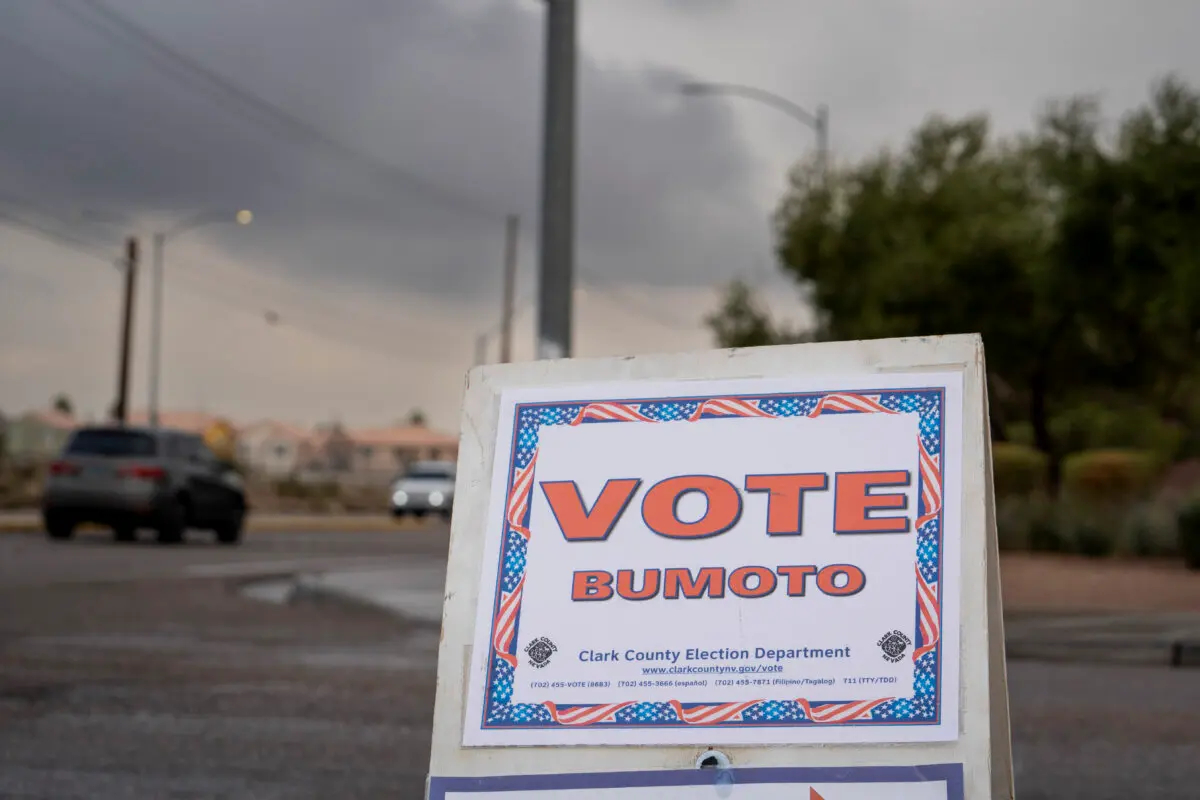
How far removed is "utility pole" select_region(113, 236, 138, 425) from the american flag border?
40.5 metres

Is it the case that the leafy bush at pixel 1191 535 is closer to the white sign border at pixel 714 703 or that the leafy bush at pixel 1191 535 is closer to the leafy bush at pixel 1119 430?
the white sign border at pixel 714 703

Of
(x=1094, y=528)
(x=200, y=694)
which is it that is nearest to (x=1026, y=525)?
(x=1094, y=528)

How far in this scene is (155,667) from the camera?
434 inches

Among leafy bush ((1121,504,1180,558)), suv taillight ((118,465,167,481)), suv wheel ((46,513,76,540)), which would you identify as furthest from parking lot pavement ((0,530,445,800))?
leafy bush ((1121,504,1180,558))

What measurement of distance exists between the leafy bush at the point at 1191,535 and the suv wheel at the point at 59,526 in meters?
16.8

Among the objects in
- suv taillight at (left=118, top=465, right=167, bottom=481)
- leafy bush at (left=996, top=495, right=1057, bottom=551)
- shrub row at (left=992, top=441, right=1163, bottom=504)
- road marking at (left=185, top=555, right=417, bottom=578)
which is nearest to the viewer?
road marking at (left=185, top=555, right=417, bottom=578)

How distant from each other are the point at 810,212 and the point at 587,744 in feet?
133

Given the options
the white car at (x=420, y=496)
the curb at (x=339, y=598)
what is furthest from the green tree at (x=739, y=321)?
the curb at (x=339, y=598)

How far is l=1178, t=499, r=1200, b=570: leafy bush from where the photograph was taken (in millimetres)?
22891

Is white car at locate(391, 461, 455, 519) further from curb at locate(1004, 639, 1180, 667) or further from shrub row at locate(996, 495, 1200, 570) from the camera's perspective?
curb at locate(1004, 639, 1180, 667)

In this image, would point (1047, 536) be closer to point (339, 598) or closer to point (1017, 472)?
point (1017, 472)

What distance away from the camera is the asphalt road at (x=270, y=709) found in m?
7.03

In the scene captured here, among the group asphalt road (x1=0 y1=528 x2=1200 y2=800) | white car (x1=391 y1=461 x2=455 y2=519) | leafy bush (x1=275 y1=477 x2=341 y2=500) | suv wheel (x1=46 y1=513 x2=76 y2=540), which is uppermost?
leafy bush (x1=275 y1=477 x2=341 y2=500)

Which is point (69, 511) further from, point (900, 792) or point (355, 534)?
point (900, 792)
